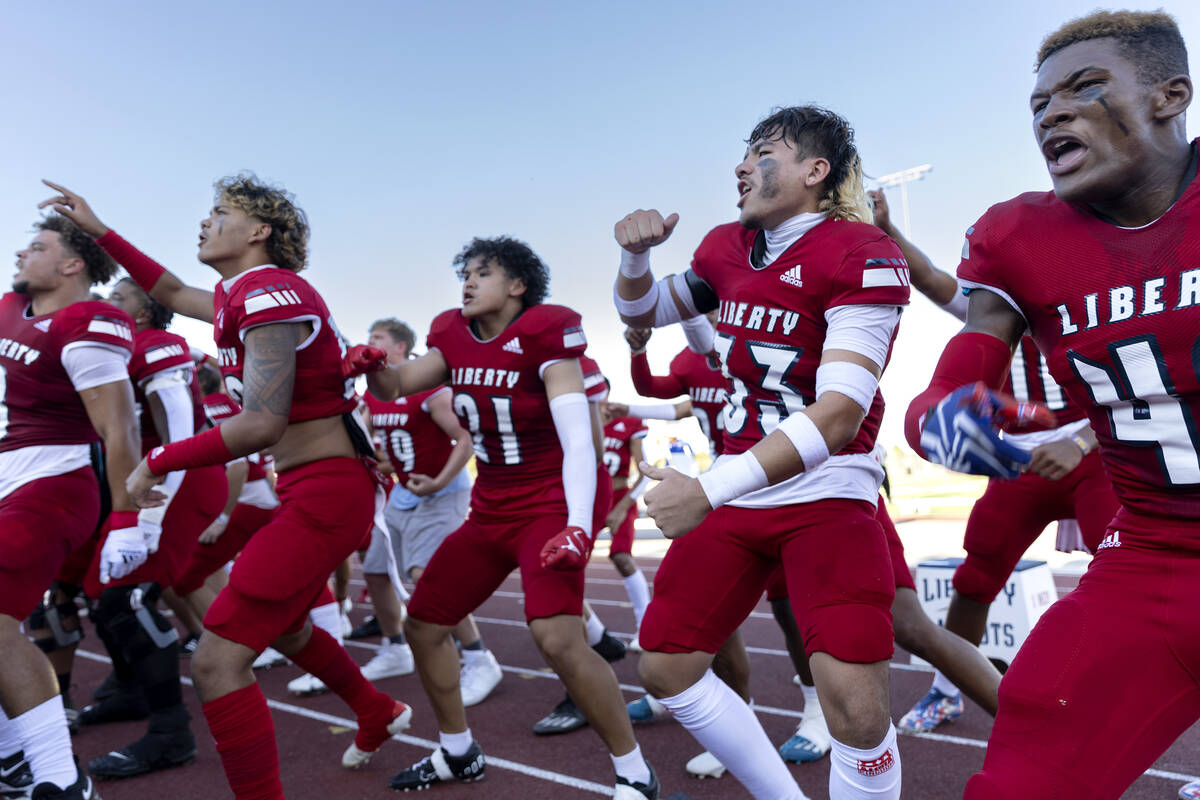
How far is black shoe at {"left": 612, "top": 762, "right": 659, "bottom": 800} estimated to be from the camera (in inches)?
127

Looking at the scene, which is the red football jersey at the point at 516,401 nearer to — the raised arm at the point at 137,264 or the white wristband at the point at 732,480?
the raised arm at the point at 137,264

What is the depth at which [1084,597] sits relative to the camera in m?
1.82

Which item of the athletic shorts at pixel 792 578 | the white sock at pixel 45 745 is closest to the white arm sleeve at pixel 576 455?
the athletic shorts at pixel 792 578

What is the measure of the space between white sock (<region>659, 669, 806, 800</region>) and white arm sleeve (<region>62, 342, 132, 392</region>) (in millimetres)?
2656

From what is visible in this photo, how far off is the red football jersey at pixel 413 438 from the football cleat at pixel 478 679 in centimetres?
138

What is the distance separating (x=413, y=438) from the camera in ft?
20.5

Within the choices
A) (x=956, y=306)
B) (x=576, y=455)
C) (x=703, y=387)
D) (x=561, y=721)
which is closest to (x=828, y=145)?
(x=956, y=306)

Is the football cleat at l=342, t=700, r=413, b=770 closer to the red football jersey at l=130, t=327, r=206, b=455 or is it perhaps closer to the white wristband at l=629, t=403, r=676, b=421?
the red football jersey at l=130, t=327, r=206, b=455

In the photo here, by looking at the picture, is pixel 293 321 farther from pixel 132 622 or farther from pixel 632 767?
pixel 632 767

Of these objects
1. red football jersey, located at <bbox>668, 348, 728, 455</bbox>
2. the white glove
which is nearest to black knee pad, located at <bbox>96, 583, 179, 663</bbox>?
the white glove

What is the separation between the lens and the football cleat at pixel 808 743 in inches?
152

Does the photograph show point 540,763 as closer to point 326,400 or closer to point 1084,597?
point 326,400

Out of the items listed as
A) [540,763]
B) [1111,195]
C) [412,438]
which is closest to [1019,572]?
[540,763]

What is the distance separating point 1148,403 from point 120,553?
11.3ft
